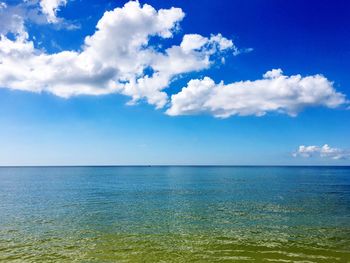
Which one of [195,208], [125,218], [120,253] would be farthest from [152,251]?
[195,208]

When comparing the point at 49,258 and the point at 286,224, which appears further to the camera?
the point at 286,224

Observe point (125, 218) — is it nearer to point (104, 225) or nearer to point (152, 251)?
point (104, 225)

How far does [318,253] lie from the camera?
24.0 meters

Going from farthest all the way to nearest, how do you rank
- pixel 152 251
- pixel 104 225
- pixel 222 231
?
pixel 104 225, pixel 222 231, pixel 152 251

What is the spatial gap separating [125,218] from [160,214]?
497 centimetres

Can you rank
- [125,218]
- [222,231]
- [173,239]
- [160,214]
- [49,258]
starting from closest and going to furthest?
[49,258], [173,239], [222,231], [125,218], [160,214]

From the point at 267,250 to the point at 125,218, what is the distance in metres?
19.3

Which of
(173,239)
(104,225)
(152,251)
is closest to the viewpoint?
(152,251)

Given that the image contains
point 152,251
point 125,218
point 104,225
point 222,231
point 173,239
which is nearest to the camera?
point 152,251

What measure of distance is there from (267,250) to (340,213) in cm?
2302

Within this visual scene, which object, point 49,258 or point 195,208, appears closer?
point 49,258

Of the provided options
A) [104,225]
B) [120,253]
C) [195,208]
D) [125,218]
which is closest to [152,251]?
[120,253]

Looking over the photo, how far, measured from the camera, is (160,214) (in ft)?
135

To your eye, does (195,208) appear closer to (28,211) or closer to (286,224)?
(286,224)
